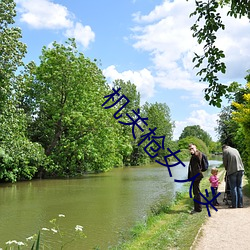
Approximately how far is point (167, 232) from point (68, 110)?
21.3 m

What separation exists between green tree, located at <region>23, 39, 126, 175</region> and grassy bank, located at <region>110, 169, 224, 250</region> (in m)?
18.4

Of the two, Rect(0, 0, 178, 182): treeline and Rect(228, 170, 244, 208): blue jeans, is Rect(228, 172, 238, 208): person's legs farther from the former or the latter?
Rect(0, 0, 178, 182): treeline

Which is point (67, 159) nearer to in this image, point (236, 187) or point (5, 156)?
point (5, 156)

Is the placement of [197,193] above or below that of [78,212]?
above

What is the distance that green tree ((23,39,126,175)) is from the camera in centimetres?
2823

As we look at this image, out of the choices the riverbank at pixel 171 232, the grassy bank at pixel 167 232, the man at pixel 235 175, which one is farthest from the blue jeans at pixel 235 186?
the grassy bank at pixel 167 232

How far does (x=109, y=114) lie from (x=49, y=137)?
5465 mm

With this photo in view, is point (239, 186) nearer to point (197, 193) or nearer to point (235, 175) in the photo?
point (235, 175)

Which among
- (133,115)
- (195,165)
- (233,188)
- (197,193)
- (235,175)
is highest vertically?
(133,115)

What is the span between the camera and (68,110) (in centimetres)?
2806

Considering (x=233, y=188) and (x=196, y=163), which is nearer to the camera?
(x=196, y=163)

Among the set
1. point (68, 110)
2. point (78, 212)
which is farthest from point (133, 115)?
point (78, 212)

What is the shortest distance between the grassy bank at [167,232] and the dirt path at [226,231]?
186 mm

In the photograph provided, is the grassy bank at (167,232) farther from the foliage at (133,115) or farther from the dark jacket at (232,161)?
the foliage at (133,115)
